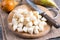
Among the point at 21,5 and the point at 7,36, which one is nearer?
the point at 7,36

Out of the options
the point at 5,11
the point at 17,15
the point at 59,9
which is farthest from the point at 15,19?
the point at 59,9

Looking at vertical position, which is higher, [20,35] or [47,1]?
[47,1]

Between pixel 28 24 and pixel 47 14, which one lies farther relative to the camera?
pixel 47 14

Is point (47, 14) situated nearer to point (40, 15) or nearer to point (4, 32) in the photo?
point (40, 15)

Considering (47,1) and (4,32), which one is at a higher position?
(47,1)

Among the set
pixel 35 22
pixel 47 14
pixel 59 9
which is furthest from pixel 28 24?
pixel 59 9

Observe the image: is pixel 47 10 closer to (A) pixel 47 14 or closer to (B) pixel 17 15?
(A) pixel 47 14

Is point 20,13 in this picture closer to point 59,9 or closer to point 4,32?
point 4,32
